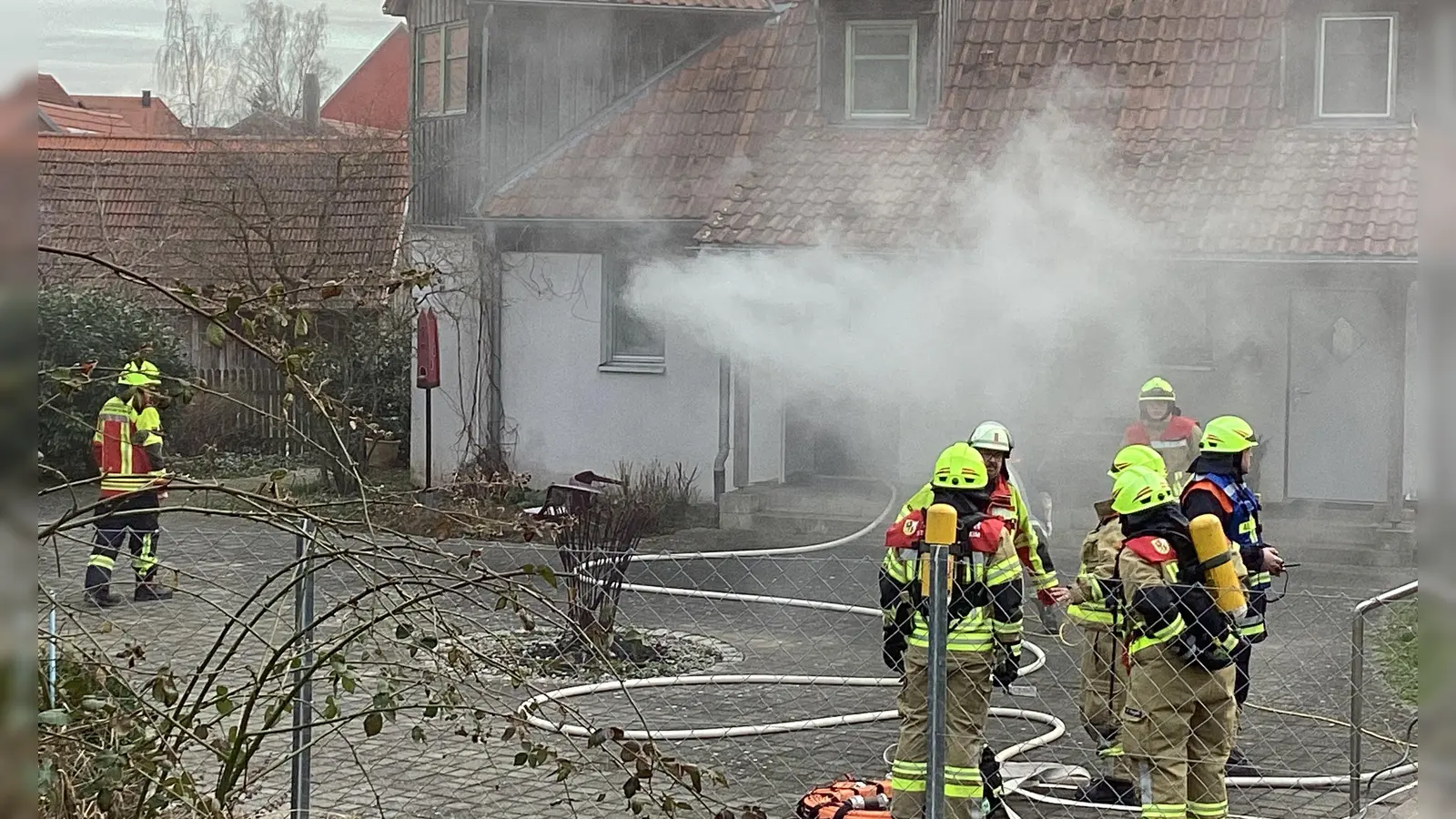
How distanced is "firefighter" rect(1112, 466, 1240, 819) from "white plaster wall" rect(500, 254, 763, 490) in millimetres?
10850

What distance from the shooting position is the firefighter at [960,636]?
5855 mm

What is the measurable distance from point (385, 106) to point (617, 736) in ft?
104

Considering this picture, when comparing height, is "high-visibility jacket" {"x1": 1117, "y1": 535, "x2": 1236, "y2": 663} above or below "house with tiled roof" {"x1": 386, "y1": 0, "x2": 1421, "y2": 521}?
below

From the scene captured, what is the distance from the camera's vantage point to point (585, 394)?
1756 centimetres

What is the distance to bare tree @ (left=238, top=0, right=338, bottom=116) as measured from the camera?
2723 centimetres

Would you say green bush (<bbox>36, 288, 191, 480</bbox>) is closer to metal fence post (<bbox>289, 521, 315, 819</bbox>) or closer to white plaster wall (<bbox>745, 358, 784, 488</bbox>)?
white plaster wall (<bbox>745, 358, 784, 488</bbox>)

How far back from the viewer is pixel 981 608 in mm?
5871

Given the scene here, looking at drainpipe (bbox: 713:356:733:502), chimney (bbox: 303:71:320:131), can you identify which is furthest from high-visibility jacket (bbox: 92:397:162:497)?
chimney (bbox: 303:71:320:131)

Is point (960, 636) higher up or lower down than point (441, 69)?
lower down

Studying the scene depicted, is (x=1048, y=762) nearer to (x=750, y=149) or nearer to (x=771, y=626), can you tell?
(x=771, y=626)

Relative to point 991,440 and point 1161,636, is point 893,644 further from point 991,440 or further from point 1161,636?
point 991,440

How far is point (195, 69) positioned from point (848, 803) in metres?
24.2

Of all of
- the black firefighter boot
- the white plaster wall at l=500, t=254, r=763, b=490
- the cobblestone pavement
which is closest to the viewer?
the cobblestone pavement

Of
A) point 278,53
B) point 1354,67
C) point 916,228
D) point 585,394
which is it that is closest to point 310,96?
point 278,53
